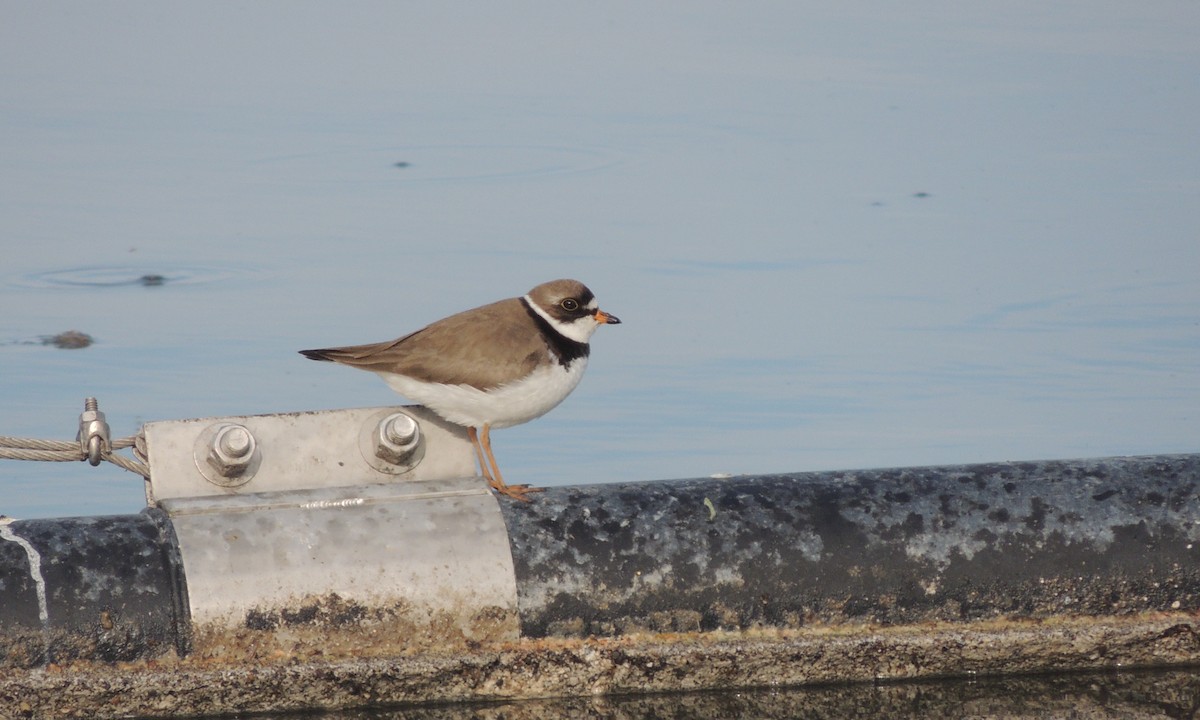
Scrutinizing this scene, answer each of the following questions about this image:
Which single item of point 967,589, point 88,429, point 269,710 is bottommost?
point 269,710

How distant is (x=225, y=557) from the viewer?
214 inches

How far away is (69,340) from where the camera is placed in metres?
9.38

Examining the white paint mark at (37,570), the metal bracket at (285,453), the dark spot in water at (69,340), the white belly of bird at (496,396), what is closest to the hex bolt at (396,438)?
the metal bracket at (285,453)

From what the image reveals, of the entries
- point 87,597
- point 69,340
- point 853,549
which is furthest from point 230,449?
point 69,340

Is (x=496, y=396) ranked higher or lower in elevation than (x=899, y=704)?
higher

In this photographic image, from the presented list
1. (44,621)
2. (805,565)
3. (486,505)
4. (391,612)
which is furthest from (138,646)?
(805,565)

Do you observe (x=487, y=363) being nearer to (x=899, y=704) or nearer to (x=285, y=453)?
(x=285, y=453)

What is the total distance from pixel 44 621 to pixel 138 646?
0.28 metres

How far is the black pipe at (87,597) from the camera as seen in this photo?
521 cm

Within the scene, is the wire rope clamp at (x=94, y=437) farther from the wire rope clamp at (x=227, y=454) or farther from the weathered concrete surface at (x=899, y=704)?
the weathered concrete surface at (x=899, y=704)

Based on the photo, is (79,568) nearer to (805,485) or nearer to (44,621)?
(44,621)

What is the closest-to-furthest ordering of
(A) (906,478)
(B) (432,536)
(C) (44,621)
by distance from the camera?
(C) (44,621) → (B) (432,536) → (A) (906,478)

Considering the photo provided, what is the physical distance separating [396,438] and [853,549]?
1555mm

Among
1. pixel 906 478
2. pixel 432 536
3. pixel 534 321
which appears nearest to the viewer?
pixel 432 536
